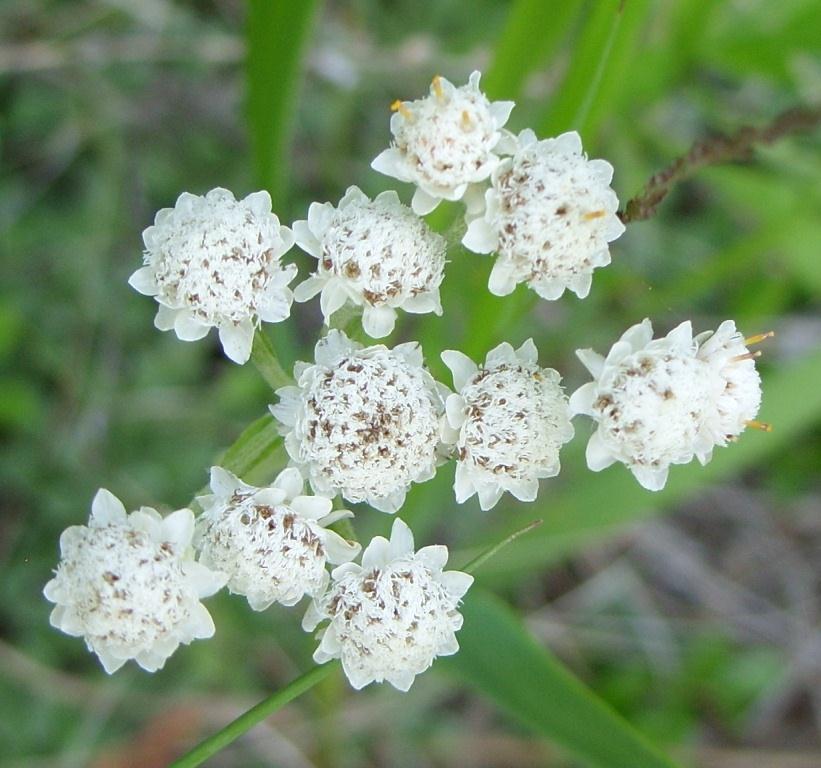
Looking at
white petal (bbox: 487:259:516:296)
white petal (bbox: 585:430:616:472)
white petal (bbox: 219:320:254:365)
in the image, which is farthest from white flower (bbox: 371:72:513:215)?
white petal (bbox: 585:430:616:472)

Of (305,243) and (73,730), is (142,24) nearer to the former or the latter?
(305,243)

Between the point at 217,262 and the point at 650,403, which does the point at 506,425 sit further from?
the point at 217,262

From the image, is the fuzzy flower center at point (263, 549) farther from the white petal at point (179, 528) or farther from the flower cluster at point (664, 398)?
the flower cluster at point (664, 398)

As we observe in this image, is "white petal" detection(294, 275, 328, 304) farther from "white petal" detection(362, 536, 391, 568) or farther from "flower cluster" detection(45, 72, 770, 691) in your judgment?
"white petal" detection(362, 536, 391, 568)

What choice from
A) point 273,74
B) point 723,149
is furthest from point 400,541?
point 273,74

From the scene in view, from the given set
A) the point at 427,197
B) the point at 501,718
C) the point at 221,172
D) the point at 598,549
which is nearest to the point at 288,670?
the point at 501,718
